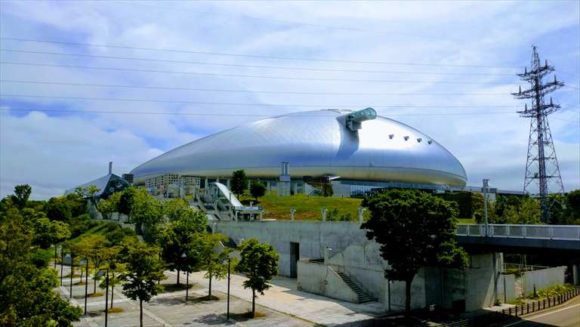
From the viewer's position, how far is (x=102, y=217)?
90750 mm

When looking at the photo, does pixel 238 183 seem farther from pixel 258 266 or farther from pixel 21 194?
pixel 258 266

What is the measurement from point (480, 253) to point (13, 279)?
34006mm

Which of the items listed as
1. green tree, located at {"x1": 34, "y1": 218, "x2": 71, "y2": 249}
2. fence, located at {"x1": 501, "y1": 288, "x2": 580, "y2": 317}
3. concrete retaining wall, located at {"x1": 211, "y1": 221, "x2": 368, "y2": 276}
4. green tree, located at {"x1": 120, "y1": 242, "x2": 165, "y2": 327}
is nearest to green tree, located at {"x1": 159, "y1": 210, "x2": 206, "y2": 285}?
green tree, located at {"x1": 120, "y1": 242, "x2": 165, "y2": 327}

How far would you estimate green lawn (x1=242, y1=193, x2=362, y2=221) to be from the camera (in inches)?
3019

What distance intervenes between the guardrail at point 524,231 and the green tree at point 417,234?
3146mm

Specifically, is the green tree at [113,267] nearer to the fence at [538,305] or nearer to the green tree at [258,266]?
the green tree at [258,266]

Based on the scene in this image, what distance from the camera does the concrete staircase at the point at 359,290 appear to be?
38.7 m

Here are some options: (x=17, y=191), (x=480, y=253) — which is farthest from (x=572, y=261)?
(x=17, y=191)

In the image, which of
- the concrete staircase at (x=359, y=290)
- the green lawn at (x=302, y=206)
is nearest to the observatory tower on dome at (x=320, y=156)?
the green lawn at (x=302, y=206)

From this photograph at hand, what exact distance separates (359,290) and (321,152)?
7180cm

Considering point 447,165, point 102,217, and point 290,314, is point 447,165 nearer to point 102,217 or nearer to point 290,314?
point 102,217

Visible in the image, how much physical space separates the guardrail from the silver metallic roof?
7276 centimetres

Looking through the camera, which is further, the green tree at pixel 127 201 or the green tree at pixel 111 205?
the green tree at pixel 111 205

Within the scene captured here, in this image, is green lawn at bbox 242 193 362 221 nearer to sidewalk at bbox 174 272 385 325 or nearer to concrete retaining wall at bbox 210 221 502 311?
concrete retaining wall at bbox 210 221 502 311
